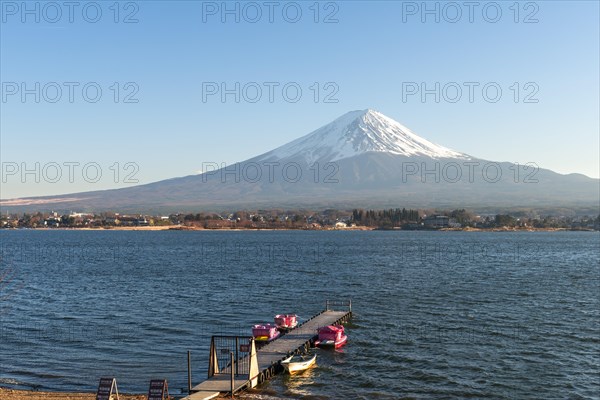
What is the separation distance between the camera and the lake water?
2897 centimetres

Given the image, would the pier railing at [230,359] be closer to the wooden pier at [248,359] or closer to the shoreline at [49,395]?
the wooden pier at [248,359]

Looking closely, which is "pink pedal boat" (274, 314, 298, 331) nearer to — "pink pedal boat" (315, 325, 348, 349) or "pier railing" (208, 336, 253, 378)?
"pink pedal boat" (315, 325, 348, 349)

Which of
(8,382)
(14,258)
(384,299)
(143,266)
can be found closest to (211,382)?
(8,382)

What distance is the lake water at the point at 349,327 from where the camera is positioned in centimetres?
2897

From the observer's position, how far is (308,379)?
29312mm

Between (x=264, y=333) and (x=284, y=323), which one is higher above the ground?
(x=284, y=323)

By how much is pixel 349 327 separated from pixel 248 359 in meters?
14.8

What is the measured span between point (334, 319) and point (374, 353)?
8510 mm

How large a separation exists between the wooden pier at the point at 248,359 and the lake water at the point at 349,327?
94 cm

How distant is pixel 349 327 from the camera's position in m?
42.8

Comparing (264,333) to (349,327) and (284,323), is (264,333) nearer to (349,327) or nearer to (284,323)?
(284,323)

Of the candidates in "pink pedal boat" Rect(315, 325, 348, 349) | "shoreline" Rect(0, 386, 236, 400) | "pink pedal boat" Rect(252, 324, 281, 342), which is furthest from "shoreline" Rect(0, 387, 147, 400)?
"pink pedal boat" Rect(315, 325, 348, 349)

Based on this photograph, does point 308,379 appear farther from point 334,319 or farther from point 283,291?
point 283,291

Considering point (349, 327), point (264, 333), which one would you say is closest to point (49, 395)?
point (264, 333)
